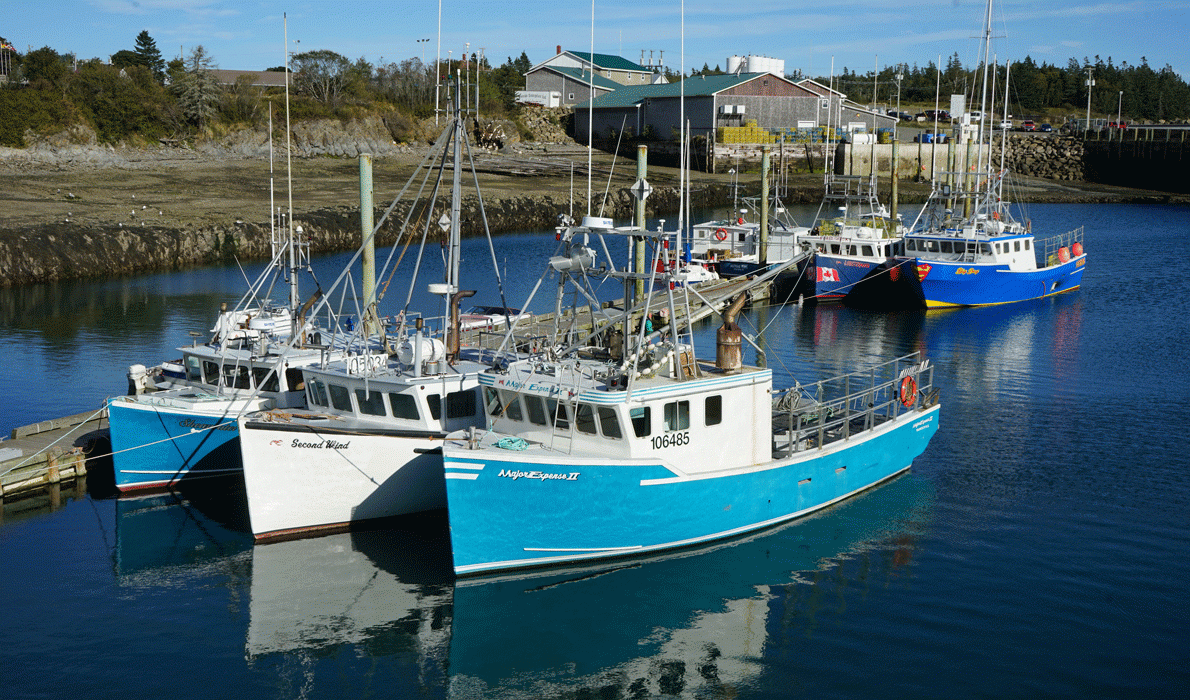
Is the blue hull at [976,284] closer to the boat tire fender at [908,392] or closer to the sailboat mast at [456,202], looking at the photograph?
the boat tire fender at [908,392]

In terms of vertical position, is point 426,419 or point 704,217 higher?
point 704,217

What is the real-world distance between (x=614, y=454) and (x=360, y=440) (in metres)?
4.76

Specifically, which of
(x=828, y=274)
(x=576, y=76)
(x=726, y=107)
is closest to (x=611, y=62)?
(x=576, y=76)

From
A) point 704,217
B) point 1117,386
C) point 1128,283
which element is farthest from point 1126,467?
point 704,217

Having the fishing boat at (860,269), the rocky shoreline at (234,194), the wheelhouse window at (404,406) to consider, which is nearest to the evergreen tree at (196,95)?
the rocky shoreline at (234,194)

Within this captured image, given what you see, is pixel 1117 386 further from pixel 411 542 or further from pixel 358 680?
pixel 358 680

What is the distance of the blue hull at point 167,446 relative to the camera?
67.7 ft

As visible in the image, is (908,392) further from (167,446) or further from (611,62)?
(611,62)

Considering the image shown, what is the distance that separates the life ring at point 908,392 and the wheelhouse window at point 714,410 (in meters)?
6.15

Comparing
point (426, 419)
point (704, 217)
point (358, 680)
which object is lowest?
point (358, 680)

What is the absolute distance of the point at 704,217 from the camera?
82.2 meters

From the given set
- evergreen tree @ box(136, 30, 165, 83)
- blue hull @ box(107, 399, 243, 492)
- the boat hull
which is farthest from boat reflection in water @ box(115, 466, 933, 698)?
evergreen tree @ box(136, 30, 165, 83)

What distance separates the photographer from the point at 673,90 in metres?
97.3

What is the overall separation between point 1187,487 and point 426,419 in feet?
54.6
